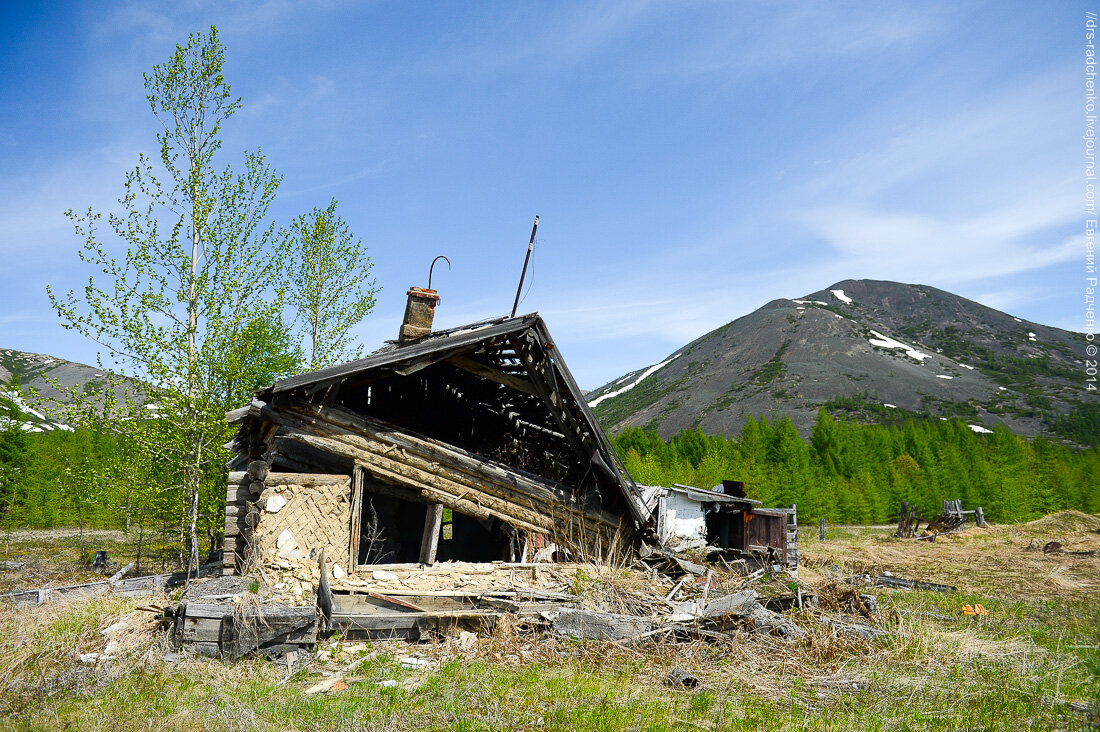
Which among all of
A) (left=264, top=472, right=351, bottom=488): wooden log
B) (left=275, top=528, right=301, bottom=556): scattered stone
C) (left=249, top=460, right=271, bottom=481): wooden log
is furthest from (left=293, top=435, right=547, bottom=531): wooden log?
(left=275, top=528, right=301, bottom=556): scattered stone

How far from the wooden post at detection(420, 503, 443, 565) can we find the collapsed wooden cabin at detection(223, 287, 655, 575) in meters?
0.02

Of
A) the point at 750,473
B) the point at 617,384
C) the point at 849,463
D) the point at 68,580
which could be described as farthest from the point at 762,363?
the point at 68,580

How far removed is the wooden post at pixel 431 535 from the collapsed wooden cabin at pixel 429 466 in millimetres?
24

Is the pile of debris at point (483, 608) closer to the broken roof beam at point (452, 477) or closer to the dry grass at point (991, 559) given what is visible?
the broken roof beam at point (452, 477)

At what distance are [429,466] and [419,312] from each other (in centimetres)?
321

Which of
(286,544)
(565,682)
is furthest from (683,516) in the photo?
(565,682)

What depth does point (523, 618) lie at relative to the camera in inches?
321

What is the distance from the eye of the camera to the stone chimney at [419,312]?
452 inches

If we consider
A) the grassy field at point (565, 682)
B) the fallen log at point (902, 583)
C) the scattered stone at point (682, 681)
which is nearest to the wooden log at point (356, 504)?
the grassy field at point (565, 682)

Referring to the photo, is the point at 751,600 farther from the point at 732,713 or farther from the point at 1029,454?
the point at 1029,454

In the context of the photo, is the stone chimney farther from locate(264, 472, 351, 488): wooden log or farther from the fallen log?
the fallen log

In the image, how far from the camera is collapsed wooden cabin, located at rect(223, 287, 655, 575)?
29.3 ft

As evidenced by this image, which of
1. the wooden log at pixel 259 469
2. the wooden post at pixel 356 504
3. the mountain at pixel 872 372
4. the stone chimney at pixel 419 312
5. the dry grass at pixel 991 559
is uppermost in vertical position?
the mountain at pixel 872 372

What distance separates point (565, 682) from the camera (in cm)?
627
